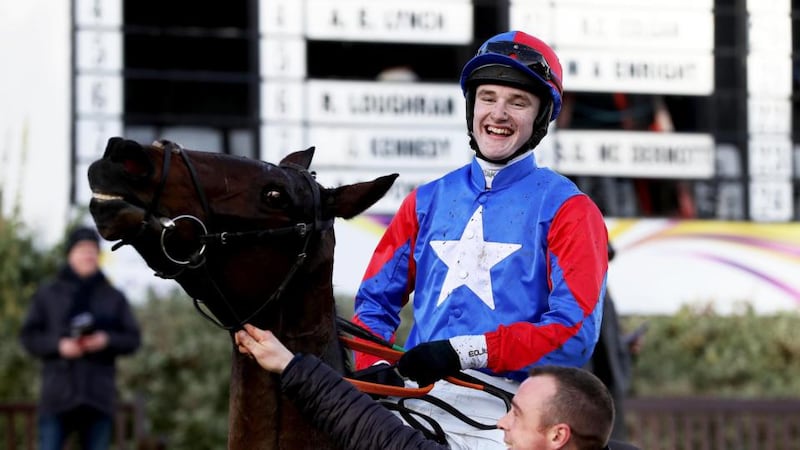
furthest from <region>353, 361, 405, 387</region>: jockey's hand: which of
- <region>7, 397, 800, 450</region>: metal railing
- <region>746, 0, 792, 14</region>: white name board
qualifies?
<region>746, 0, 792, 14</region>: white name board

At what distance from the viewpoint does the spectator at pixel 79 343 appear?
7781 millimetres

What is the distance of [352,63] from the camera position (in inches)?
424

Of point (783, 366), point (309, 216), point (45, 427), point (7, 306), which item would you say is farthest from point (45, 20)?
point (309, 216)

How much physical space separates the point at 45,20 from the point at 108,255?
71.8 inches

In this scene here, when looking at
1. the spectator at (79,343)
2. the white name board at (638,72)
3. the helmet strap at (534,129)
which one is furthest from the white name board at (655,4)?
the helmet strap at (534,129)

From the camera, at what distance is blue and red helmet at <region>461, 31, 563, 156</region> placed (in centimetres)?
350

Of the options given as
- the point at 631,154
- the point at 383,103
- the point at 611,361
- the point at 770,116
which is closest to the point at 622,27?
the point at 631,154

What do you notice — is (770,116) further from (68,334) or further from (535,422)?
(535,422)

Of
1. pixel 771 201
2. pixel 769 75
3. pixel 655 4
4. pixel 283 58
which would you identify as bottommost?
pixel 771 201

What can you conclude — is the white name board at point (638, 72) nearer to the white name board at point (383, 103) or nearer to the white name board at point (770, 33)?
the white name board at point (770, 33)

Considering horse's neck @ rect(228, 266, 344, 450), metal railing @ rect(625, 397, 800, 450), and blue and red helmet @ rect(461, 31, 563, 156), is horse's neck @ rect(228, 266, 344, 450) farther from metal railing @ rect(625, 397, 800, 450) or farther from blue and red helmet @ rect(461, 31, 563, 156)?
metal railing @ rect(625, 397, 800, 450)

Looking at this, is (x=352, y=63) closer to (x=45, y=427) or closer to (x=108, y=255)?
(x=108, y=255)

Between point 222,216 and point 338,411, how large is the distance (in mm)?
506

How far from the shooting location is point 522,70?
3.49 metres
